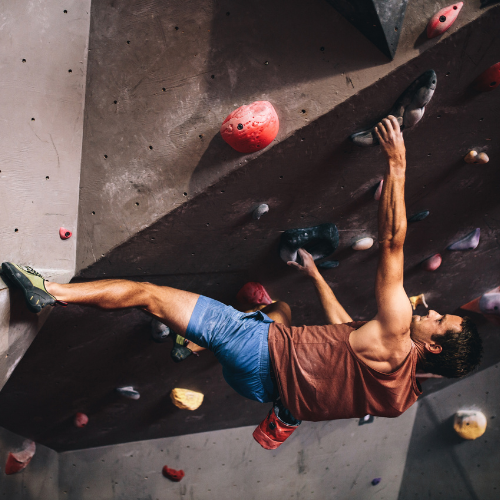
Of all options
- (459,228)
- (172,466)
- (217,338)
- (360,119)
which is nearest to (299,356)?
(217,338)

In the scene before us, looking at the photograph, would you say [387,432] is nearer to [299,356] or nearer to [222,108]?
[299,356]

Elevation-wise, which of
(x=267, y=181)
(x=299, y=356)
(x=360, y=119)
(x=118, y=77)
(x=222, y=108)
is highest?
(x=118, y=77)

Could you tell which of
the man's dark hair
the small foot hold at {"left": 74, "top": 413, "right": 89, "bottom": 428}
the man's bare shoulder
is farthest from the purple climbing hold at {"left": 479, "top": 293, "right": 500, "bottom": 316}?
the small foot hold at {"left": 74, "top": 413, "right": 89, "bottom": 428}

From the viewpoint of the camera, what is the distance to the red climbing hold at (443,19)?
1661mm

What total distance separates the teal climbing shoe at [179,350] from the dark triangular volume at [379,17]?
69.8 inches

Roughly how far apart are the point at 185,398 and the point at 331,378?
1418 mm

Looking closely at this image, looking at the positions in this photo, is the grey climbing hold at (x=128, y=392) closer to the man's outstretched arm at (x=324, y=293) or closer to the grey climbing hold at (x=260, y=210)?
the man's outstretched arm at (x=324, y=293)

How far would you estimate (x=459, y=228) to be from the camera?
2.56 m

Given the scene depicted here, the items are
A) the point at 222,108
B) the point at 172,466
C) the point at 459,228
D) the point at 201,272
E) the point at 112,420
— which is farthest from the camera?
the point at 172,466

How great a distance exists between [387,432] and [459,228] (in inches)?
80.9

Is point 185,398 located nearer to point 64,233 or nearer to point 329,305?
point 329,305

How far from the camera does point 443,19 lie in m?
1.67

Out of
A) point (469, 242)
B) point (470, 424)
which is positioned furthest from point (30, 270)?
point (470, 424)

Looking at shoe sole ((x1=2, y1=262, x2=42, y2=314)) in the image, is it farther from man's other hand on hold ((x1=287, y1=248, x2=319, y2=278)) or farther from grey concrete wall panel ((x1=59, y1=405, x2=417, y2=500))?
grey concrete wall panel ((x1=59, y1=405, x2=417, y2=500))
